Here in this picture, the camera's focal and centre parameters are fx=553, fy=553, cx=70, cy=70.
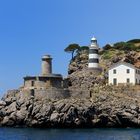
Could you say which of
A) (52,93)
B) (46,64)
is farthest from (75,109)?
(46,64)

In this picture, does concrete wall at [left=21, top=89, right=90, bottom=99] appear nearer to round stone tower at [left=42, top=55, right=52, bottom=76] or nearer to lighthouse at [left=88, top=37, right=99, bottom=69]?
round stone tower at [left=42, top=55, right=52, bottom=76]

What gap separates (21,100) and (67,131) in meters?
9.21

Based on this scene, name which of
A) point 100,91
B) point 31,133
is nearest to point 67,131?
point 31,133

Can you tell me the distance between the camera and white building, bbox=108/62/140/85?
75938mm

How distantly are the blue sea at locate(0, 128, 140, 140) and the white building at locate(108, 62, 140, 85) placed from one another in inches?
654

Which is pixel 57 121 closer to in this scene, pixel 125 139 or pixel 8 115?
pixel 8 115

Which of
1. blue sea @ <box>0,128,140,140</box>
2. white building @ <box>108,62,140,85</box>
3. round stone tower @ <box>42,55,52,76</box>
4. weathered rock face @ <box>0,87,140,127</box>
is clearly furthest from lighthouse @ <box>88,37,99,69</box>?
blue sea @ <box>0,128,140,140</box>

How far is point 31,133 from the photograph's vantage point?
55.2m

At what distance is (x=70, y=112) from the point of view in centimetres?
6147

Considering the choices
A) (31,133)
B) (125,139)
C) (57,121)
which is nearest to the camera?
A: (125,139)

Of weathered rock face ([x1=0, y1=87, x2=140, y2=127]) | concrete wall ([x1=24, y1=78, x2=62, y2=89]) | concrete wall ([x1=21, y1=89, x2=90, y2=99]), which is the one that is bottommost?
weathered rock face ([x1=0, y1=87, x2=140, y2=127])

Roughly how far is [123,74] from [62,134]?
24.8 m

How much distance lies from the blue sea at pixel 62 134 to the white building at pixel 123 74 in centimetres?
1662

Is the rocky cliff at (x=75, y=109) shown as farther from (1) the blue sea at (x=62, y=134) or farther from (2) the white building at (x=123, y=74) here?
(2) the white building at (x=123, y=74)
